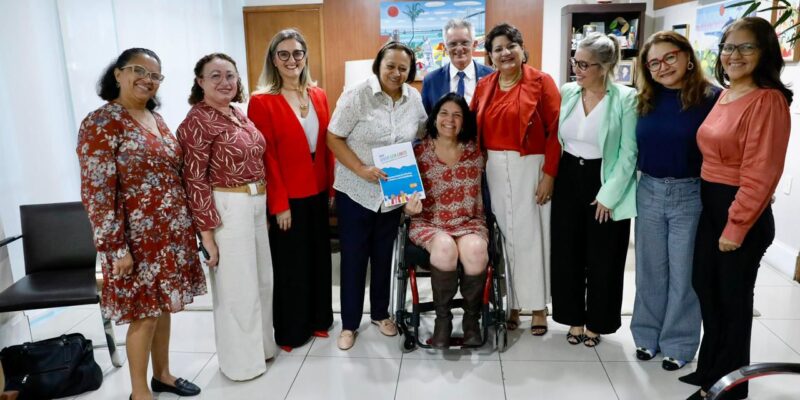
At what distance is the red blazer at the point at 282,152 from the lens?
2.32m

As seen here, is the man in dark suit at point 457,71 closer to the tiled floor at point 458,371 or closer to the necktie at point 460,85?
the necktie at point 460,85

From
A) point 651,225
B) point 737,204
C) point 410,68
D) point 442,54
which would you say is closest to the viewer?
point 737,204

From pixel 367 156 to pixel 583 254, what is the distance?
110 centimetres

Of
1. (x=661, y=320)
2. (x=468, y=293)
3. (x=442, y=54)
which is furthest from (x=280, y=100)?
(x=442, y=54)

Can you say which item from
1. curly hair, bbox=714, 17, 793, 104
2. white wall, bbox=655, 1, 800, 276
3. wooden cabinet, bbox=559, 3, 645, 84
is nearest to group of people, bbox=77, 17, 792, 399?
curly hair, bbox=714, 17, 793, 104

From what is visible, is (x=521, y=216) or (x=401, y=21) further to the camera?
(x=401, y=21)

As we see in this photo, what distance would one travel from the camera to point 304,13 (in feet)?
19.0

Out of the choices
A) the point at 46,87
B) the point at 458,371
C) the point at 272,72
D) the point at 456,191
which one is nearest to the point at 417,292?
the point at 458,371

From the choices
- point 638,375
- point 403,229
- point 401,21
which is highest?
point 401,21

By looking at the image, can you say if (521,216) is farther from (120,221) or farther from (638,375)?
(120,221)

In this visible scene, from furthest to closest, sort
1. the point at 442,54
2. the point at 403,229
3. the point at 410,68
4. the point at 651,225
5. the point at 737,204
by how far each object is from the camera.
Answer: the point at 442,54 → the point at 403,229 → the point at 410,68 → the point at 651,225 → the point at 737,204

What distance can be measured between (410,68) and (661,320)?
1.59 metres

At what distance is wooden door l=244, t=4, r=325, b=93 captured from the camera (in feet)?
18.9

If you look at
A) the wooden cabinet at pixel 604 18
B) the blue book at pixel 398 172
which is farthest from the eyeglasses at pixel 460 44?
the wooden cabinet at pixel 604 18
